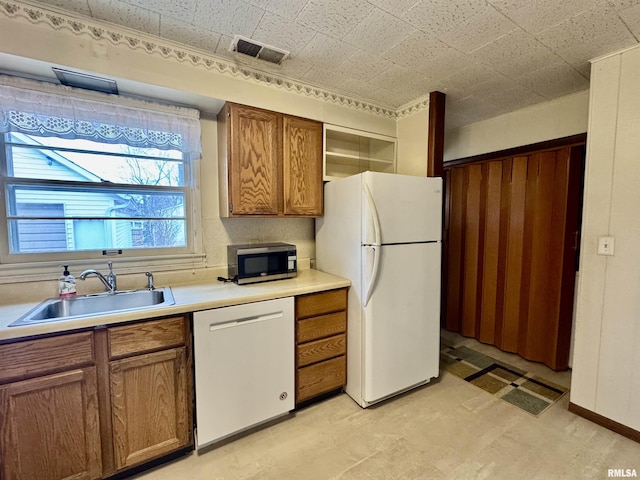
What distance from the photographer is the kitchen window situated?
1.66 meters

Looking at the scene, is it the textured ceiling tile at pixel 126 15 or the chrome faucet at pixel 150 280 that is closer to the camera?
the textured ceiling tile at pixel 126 15

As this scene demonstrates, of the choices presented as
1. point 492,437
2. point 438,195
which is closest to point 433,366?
point 492,437

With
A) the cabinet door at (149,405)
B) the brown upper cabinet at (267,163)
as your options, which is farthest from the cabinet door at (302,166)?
the cabinet door at (149,405)

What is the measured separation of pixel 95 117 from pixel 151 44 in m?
0.54

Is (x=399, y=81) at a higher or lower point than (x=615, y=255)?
higher

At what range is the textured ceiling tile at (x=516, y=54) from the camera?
1.67 metres

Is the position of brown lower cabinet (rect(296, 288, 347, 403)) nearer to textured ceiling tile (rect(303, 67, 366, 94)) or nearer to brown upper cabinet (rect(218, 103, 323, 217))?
brown upper cabinet (rect(218, 103, 323, 217))

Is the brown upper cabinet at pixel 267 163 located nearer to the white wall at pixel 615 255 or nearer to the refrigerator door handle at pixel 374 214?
the refrigerator door handle at pixel 374 214

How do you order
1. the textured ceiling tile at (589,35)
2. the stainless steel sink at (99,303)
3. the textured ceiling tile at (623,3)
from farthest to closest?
the stainless steel sink at (99,303) < the textured ceiling tile at (589,35) < the textured ceiling tile at (623,3)

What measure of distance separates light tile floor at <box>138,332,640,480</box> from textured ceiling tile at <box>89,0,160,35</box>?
239 cm

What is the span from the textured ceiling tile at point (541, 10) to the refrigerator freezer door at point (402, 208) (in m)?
0.96

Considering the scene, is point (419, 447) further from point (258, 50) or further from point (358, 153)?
point (258, 50)

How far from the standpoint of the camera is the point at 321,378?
6.75ft

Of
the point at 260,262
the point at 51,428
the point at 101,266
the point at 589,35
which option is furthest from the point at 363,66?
the point at 51,428
